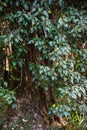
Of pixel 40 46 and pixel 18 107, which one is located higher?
pixel 40 46

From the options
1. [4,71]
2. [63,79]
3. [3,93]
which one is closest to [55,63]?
[63,79]

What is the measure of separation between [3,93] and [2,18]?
794 mm

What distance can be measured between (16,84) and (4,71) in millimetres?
220

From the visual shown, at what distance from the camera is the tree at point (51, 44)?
259cm

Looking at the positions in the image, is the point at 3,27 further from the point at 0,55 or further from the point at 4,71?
the point at 4,71

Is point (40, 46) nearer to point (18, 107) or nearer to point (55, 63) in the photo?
point (55, 63)

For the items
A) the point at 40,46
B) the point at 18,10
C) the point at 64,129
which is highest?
the point at 18,10

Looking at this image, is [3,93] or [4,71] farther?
[4,71]

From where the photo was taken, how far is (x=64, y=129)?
309cm

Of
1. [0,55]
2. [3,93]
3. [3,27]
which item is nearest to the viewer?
[3,93]

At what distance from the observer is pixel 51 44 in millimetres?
2605

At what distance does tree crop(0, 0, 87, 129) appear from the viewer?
259 cm

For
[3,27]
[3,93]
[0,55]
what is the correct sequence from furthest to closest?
[0,55], [3,27], [3,93]

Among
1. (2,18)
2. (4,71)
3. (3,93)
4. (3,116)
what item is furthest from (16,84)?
(2,18)
